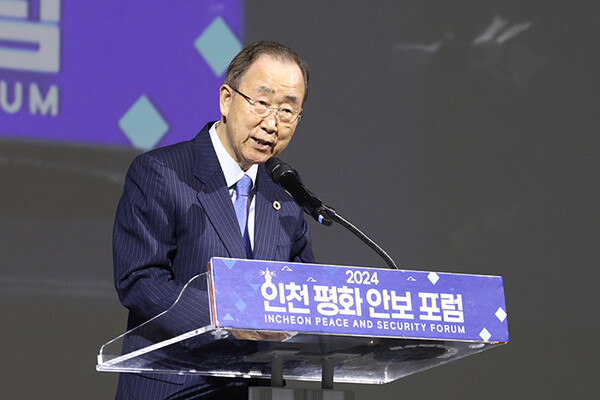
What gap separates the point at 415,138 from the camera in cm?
411

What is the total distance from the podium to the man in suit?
0.50 ft

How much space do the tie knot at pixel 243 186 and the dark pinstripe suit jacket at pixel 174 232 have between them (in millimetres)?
33

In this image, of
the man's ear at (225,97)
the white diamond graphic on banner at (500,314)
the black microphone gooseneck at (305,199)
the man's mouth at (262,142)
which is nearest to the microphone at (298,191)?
the black microphone gooseneck at (305,199)

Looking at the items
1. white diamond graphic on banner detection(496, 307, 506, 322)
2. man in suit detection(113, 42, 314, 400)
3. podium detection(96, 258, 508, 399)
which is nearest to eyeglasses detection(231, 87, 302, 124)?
man in suit detection(113, 42, 314, 400)

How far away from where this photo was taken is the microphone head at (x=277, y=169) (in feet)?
6.23

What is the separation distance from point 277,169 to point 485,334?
53 cm

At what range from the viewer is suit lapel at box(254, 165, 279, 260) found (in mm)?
2018

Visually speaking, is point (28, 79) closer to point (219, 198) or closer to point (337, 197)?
point (337, 197)

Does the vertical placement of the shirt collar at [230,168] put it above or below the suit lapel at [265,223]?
above

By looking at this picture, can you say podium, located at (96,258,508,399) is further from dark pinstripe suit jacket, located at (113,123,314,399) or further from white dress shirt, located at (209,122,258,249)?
white dress shirt, located at (209,122,258,249)

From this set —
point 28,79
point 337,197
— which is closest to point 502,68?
point 337,197

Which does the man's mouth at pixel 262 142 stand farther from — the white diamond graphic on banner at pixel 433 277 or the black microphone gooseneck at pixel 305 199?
the white diamond graphic on banner at pixel 433 277

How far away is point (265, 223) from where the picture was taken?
2.06m

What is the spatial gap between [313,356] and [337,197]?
220 cm
